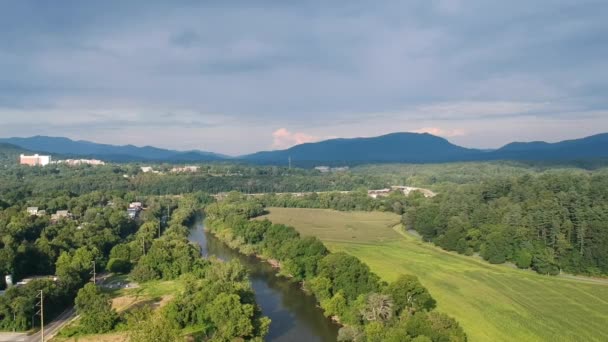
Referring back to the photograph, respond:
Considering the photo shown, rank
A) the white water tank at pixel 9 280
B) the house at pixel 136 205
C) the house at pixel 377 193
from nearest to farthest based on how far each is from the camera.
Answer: the white water tank at pixel 9 280 < the house at pixel 136 205 < the house at pixel 377 193

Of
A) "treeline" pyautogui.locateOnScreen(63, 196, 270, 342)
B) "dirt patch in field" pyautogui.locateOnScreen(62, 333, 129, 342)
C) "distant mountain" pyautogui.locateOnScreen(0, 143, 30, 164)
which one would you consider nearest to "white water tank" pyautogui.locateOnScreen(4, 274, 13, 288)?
"treeline" pyautogui.locateOnScreen(63, 196, 270, 342)

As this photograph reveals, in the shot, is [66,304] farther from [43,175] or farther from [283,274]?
[43,175]

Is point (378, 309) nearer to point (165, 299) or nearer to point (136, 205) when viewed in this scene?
point (165, 299)

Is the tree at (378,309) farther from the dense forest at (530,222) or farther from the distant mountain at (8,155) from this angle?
the distant mountain at (8,155)

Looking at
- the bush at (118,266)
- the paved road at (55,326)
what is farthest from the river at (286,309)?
the paved road at (55,326)

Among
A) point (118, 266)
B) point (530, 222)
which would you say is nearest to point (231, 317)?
point (118, 266)
